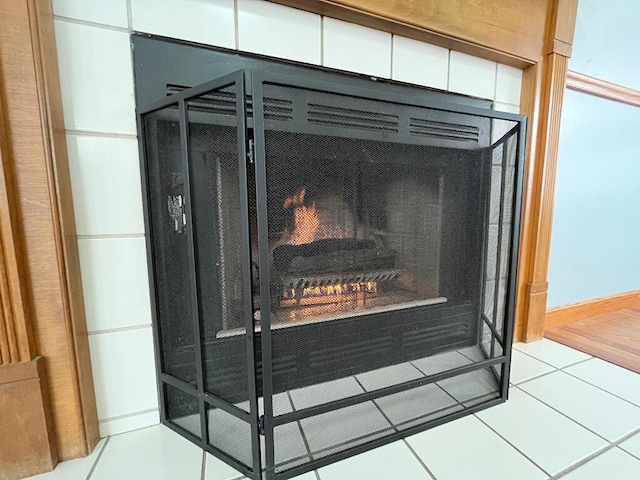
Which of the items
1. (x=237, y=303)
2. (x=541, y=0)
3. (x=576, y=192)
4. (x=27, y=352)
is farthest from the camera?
(x=576, y=192)

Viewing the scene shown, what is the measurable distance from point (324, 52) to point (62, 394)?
111cm

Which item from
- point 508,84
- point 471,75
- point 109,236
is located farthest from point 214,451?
point 508,84

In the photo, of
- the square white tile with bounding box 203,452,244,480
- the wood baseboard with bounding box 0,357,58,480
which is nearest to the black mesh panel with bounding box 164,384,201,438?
the square white tile with bounding box 203,452,244,480

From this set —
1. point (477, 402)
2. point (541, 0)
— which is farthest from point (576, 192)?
point (477, 402)

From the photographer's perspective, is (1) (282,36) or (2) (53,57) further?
(1) (282,36)

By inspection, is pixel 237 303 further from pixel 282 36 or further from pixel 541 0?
pixel 541 0

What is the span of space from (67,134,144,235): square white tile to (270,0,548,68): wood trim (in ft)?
1.87

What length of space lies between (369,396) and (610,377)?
0.99 m

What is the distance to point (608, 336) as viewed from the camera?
4.59 feet

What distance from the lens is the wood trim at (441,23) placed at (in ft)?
2.69

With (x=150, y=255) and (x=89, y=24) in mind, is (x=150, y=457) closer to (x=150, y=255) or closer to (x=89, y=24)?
(x=150, y=255)

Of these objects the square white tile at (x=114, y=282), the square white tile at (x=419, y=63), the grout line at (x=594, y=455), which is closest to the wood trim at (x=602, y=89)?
the square white tile at (x=419, y=63)

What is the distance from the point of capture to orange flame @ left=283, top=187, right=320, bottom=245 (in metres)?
0.72

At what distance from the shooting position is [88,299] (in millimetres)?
735
